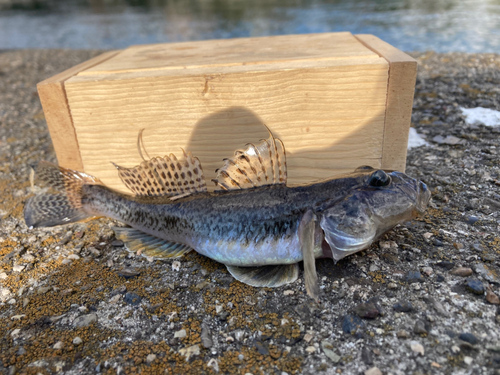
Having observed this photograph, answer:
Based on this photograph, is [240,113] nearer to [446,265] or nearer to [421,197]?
[421,197]

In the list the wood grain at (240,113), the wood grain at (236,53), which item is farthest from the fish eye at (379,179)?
the wood grain at (236,53)

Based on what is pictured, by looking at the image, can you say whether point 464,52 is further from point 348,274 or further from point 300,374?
point 300,374

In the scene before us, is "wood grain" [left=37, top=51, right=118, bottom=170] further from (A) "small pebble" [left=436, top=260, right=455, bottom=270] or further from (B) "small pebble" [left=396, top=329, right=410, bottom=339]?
(A) "small pebble" [left=436, top=260, right=455, bottom=270]

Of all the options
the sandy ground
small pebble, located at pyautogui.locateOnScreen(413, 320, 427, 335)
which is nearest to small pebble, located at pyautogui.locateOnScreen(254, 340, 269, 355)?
the sandy ground

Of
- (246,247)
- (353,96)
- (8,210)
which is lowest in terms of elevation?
(8,210)

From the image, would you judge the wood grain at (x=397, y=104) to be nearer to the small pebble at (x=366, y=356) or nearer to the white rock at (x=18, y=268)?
the small pebble at (x=366, y=356)

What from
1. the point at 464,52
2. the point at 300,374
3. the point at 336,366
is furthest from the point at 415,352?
the point at 464,52
